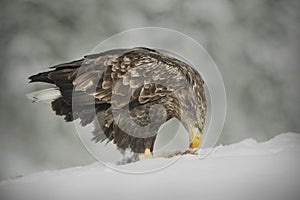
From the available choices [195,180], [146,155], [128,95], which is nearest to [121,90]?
[128,95]

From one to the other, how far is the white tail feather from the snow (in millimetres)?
272

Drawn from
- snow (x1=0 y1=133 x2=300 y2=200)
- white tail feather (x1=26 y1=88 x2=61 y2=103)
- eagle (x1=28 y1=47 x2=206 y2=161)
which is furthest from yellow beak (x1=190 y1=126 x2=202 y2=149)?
white tail feather (x1=26 y1=88 x2=61 y2=103)

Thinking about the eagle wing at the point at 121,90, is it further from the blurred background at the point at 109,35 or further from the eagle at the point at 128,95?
the blurred background at the point at 109,35

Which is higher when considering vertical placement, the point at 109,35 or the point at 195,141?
the point at 109,35

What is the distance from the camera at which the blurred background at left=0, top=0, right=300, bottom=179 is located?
4.66 feet

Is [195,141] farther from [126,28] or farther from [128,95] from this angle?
[126,28]

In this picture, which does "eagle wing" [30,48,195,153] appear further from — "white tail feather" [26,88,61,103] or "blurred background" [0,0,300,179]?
"blurred background" [0,0,300,179]

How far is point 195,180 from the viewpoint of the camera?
3.54 feet

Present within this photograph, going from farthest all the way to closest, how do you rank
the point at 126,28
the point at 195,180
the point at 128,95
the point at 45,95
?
the point at 126,28
the point at 45,95
the point at 128,95
the point at 195,180

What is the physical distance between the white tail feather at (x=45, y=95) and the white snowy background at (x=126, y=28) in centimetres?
7

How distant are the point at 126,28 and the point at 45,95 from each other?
0.39m

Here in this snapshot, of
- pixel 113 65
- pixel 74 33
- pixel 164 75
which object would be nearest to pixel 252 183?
pixel 164 75

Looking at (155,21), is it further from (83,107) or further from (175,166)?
(175,166)

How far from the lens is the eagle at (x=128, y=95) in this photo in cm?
130
